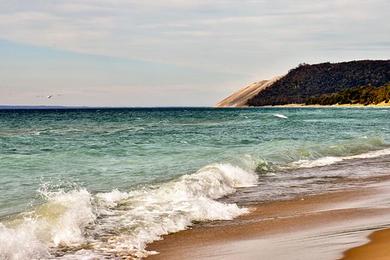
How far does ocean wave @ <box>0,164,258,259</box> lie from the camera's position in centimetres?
845

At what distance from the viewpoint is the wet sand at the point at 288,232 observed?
8172 mm

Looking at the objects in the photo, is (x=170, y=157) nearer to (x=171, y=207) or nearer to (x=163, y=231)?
(x=171, y=207)

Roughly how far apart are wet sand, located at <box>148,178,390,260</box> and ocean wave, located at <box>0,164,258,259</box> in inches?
16.2

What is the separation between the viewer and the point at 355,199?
42.3 feet

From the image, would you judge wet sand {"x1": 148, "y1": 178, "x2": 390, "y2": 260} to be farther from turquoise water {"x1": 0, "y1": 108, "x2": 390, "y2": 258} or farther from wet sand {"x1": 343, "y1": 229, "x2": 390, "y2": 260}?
turquoise water {"x1": 0, "y1": 108, "x2": 390, "y2": 258}

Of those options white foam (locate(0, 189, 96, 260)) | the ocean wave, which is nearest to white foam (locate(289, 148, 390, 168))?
the ocean wave

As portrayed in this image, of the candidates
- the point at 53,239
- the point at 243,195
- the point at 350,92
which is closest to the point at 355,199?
the point at 243,195

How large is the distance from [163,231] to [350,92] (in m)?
165

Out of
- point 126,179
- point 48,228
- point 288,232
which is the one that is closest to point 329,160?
point 126,179

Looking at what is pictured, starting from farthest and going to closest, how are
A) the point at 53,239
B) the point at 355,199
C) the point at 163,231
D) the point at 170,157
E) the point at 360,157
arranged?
the point at 360,157, the point at 170,157, the point at 355,199, the point at 163,231, the point at 53,239

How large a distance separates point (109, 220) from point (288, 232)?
3.16m

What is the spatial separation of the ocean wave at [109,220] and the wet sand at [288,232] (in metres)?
0.41

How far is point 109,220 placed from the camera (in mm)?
10539

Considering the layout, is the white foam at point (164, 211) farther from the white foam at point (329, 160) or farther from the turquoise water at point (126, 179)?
the white foam at point (329, 160)
